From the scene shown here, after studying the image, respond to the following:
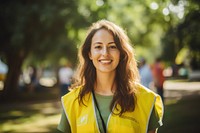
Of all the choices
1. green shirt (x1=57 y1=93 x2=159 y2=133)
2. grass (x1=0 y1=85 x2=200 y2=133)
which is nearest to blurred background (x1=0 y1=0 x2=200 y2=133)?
grass (x1=0 y1=85 x2=200 y2=133)

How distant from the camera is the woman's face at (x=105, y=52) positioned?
111 inches

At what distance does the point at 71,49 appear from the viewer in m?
22.4

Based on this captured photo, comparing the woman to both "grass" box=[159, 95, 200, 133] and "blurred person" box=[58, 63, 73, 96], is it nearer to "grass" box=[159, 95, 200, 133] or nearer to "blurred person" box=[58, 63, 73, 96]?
"grass" box=[159, 95, 200, 133]

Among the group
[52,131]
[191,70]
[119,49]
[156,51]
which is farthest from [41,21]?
[156,51]

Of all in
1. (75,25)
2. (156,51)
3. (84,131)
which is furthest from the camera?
(156,51)

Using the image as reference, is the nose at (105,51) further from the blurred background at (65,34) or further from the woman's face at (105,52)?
the blurred background at (65,34)

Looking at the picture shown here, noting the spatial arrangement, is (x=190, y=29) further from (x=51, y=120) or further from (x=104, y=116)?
(x=104, y=116)

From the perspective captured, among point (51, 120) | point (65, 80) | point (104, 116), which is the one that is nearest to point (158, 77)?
point (65, 80)

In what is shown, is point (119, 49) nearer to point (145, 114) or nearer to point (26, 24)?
point (145, 114)

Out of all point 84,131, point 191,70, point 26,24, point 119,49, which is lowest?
point 191,70

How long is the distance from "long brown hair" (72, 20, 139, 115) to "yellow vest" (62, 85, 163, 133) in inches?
1.8

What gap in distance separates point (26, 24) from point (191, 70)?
24018mm

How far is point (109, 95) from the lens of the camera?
2805 millimetres

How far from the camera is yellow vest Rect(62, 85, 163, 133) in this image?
260 cm
